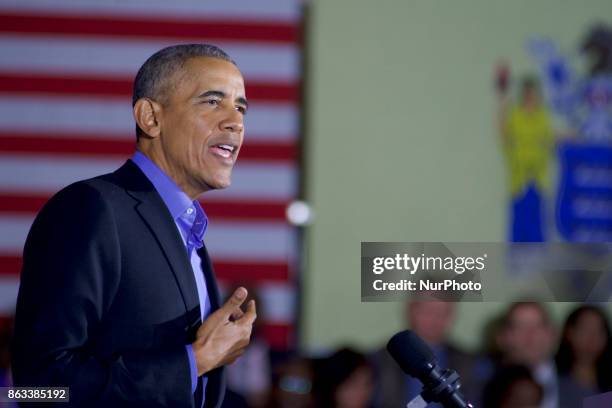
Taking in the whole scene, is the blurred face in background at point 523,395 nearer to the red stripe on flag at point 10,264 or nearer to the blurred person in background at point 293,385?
the blurred person in background at point 293,385

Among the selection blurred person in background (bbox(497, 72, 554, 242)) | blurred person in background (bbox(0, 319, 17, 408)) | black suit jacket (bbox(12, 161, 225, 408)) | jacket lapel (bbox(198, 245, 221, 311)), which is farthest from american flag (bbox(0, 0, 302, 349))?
black suit jacket (bbox(12, 161, 225, 408))

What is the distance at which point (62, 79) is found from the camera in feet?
14.5

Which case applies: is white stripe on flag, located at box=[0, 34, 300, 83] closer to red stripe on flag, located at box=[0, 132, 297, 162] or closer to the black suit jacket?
red stripe on flag, located at box=[0, 132, 297, 162]

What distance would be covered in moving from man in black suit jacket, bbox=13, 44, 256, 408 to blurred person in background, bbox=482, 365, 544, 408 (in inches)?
63.7

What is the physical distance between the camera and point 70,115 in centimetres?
439

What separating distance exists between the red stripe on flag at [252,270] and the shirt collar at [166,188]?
110 inches

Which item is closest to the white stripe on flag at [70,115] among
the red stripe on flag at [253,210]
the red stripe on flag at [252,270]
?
the red stripe on flag at [253,210]

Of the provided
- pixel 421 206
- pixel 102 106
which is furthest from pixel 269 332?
pixel 102 106

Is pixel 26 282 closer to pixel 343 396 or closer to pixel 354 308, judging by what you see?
pixel 343 396

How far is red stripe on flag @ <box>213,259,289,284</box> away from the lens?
421cm

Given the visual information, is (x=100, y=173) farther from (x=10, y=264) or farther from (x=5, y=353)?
(x=5, y=353)

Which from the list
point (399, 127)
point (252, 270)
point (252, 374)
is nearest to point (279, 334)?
point (252, 270)

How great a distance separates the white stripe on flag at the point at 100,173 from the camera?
4273 mm

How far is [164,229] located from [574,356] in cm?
210
